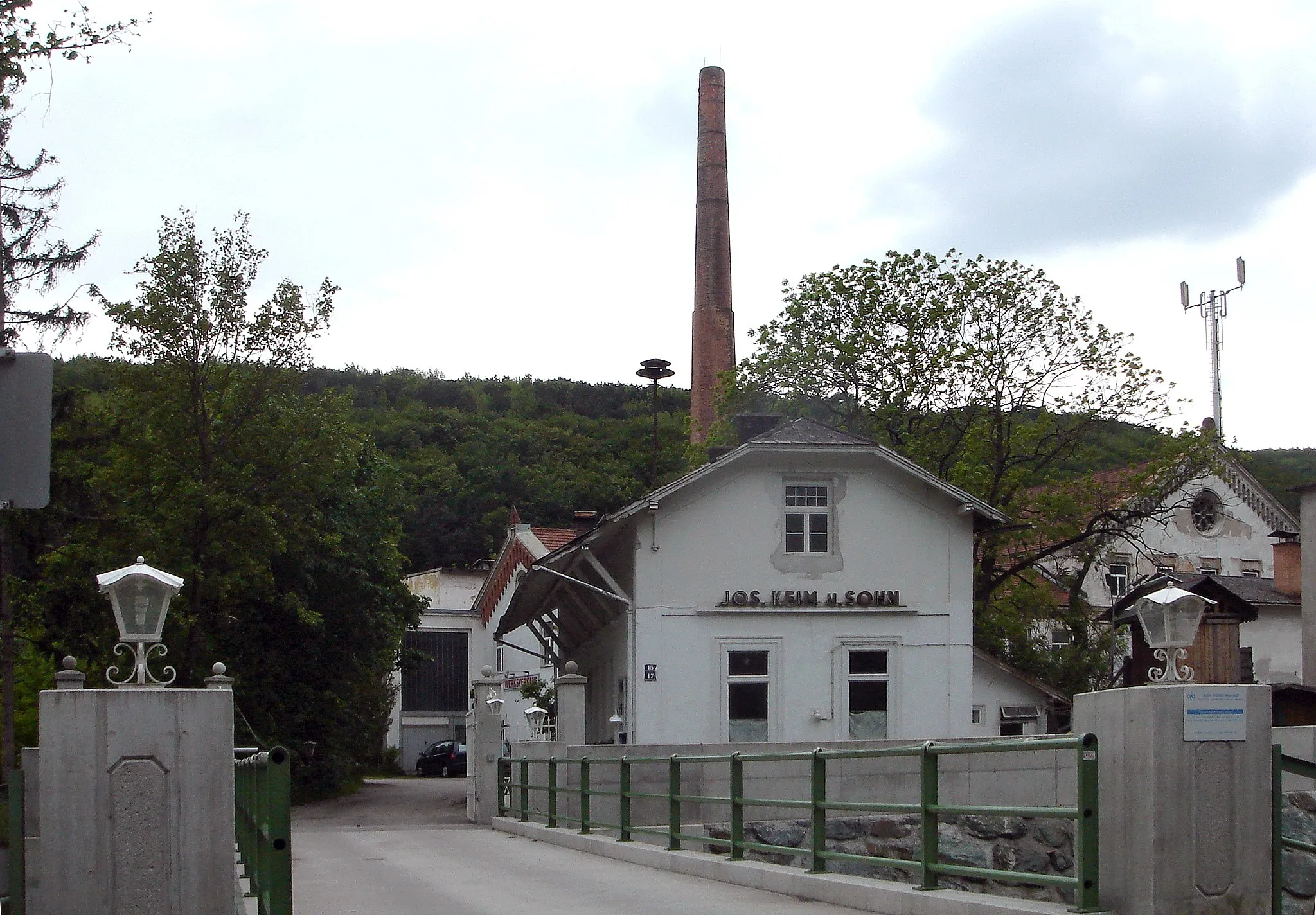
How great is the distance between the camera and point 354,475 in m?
38.0

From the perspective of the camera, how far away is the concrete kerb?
8.53 meters

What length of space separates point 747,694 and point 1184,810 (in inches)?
754

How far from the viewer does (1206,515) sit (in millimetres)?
54625

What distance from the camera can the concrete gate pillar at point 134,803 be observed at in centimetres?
751

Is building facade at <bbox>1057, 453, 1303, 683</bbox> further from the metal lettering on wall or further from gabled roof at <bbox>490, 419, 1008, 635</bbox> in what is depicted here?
the metal lettering on wall

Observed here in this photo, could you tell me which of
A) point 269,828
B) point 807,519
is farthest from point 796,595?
point 269,828

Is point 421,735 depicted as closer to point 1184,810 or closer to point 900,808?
point 900,808

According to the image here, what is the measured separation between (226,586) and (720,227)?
30575 millimetres

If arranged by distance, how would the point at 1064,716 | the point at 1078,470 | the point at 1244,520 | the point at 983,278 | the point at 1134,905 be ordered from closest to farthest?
the point at 1134,905 → the point at 1064,716 → the point at 983,278 → the point at 1078,470 → the point at 1244,520

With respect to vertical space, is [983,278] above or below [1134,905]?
above

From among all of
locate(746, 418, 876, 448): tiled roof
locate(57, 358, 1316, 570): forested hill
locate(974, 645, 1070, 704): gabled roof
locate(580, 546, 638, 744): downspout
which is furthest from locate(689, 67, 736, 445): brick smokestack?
locate(580, 546, 638, 744): downspout

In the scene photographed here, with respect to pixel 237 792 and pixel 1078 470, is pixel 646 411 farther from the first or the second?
pixel 237 792

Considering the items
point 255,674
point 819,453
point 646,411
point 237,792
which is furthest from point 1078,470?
point 646,411

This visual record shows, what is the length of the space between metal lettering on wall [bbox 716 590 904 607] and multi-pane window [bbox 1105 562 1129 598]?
93.1 ft
